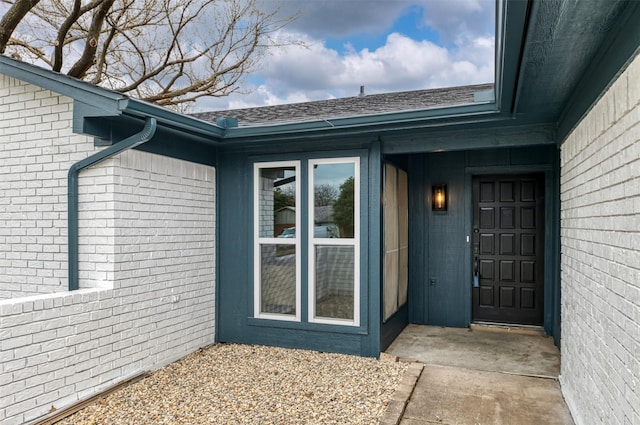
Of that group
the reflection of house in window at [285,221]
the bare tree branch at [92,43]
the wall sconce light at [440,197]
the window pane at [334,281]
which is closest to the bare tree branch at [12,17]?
the bare tree branch at [92,43]

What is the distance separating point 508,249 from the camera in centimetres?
544

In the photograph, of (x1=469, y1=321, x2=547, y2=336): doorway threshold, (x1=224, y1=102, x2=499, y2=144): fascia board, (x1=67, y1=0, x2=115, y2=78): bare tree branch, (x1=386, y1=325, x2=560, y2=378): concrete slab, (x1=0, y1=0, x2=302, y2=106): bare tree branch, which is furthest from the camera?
(x1=0, y1=0, x2=302, y2=106): bare tree branch

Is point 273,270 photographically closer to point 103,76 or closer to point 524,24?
point 524,24

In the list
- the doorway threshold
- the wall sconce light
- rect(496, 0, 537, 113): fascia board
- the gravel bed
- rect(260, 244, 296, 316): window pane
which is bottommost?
the gravel bed

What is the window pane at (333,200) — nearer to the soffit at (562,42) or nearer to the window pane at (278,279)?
the window pane at (278,279)

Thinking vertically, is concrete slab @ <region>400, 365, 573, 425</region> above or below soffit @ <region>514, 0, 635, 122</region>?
below

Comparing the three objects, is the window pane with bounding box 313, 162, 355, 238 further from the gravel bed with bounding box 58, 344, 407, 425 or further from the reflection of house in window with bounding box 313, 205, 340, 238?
the gravel bed with bounding box 58, 344, 407, 425

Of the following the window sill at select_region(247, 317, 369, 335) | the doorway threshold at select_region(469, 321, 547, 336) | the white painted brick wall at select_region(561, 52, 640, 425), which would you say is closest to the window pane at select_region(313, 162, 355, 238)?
the window sill at select_region(247, 317, 369, 335)

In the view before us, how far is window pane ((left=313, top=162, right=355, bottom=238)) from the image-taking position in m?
4.46

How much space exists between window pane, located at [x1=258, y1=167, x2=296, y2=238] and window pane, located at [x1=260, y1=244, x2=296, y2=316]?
17 cm

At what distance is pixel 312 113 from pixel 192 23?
5998 mm

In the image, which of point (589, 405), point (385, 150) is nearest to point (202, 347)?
point (385, 150)

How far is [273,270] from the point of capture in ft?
15.5

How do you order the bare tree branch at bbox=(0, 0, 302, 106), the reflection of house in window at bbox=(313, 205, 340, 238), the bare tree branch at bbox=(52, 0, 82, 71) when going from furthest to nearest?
the bare tree branch at bbox=(0, 0, 302, 106) < the bare tree branch at bbox=(52, 0, 82, 71) < the reflection of house in window at bbox=(313, 205, 340, 238)
